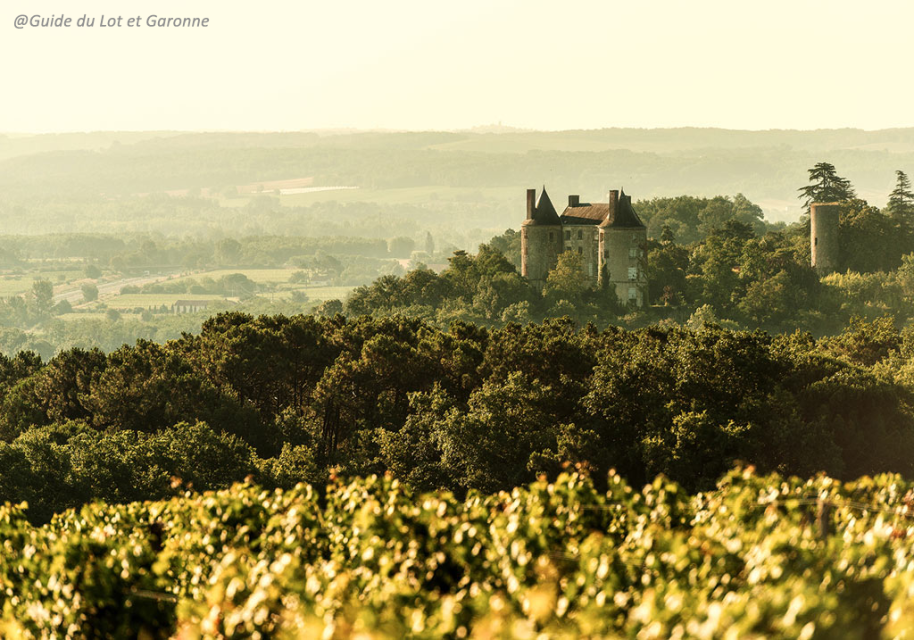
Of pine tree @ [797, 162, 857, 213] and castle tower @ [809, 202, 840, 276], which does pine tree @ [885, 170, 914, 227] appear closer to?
pine tree @ [797, 162, 857, 213]

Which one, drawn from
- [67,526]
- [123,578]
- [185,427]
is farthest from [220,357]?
[123,578]

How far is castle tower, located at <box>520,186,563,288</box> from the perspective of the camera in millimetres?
101812

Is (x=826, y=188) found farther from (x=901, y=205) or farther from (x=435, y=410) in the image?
(x=435, y=410)

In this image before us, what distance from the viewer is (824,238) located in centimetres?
10481

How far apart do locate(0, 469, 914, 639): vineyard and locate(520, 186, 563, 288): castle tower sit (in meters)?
85.0

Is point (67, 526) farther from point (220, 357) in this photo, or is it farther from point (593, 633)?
point (220, 357)

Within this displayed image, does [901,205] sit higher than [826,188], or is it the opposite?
[826,188]

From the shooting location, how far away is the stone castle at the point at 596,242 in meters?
97.8

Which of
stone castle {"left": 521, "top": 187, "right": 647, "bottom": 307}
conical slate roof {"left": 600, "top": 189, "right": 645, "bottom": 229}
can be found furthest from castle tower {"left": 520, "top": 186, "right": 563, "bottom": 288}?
conical slate roof {"left": 600, "top": 189, "right": 645, "bottom": 229}

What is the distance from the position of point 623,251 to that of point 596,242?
3.49 m

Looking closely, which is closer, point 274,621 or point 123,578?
point 274,621

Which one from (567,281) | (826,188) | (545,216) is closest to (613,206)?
(545,216)

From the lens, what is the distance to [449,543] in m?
13.0

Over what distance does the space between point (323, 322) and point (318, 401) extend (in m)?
9.40
